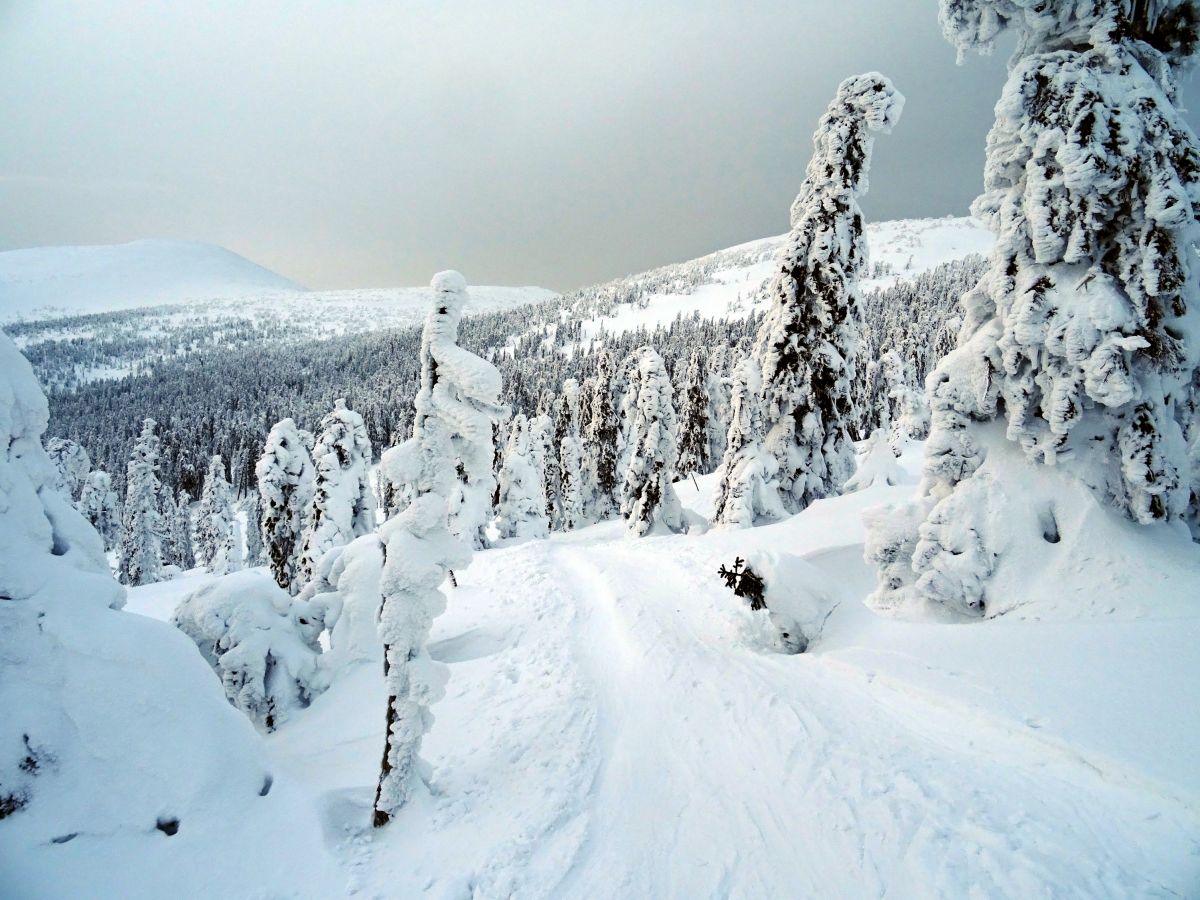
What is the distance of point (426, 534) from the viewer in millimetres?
6094

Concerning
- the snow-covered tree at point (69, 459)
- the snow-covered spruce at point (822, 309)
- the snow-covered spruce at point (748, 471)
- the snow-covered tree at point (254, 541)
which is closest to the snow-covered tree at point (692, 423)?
the snow-covered spruce at point (748, 471)

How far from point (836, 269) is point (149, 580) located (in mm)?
54153

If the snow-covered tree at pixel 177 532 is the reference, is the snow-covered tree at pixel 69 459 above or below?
above

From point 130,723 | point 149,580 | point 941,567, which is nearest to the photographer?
point 130,723

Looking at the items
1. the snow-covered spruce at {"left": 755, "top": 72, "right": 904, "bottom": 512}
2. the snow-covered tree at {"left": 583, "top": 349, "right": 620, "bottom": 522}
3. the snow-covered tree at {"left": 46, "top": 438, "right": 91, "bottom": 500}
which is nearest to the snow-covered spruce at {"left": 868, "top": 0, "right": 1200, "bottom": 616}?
the snow-covered spruce at {"left": 755, "top": 72, "right": 904, "bottom": 512}

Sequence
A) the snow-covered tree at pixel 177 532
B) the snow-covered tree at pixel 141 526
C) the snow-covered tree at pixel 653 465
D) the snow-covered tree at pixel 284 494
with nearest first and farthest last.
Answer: the snow-covered tree at pixel 284 494
the snow-covered tree at pixel 653 465
the snow-covered tree at pixel 141 526
the snow-covered tree at pixel 177 532

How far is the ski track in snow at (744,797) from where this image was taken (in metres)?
4.34

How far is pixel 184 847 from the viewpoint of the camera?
4582 mm

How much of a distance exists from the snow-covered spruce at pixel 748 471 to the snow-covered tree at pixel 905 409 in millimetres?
4713

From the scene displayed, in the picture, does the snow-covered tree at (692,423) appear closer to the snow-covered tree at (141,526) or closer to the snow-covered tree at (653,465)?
the snow-covered tree at (653,465)

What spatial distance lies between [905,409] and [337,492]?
35.0 meters

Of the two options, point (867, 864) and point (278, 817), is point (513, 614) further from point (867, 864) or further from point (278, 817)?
point (867, 864)

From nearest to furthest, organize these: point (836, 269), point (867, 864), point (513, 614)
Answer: point (867, 864) < point (513, 614) < point (836, 269)

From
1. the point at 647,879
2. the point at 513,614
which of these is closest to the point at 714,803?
the point at 647,879
